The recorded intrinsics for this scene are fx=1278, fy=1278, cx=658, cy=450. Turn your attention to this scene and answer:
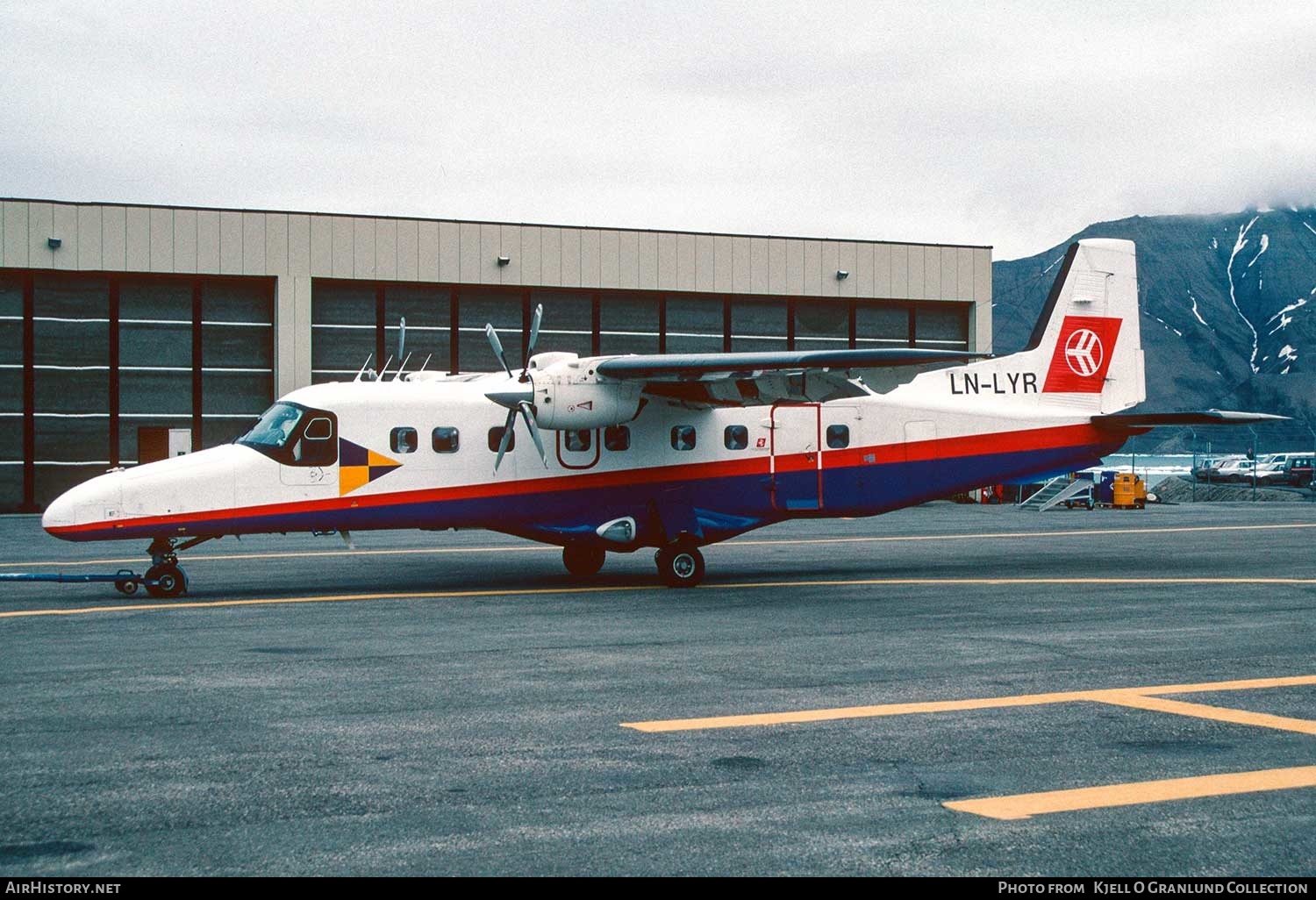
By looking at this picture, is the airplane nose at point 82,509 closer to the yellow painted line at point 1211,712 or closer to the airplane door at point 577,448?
the airplane door at point 577,448

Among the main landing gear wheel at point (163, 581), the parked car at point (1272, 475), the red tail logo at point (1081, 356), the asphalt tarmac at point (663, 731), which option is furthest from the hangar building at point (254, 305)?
the parked car at point (1272, 475)

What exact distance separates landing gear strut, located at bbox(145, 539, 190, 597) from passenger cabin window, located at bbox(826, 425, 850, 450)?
32.5 ft

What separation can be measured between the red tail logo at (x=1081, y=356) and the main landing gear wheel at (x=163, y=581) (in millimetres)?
14171

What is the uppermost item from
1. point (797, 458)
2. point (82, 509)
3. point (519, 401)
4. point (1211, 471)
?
point (519, 401)

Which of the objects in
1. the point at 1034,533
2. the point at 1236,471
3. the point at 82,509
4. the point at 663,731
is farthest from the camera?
the point at 1236,471

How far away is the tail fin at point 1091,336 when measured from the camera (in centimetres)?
2202

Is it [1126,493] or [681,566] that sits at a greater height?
[1126,493]

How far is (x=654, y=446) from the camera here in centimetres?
1952

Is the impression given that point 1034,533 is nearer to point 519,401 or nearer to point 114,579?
point 519,401

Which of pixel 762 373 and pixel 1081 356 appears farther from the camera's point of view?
pixel 1081 356

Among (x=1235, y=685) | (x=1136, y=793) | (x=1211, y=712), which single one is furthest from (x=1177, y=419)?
(x=1136, y=793)

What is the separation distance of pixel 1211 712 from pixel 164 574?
43.7ft

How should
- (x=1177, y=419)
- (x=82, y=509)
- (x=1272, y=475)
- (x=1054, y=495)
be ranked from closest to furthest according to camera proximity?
(x=82, y=509), (x=1177, y=419), (x=1054, y=495), (x=1272, y=475)

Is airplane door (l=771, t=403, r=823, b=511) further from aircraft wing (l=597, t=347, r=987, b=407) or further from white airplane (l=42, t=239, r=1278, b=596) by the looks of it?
aircraft wing (l=597, t=347, r=987, b=407)
